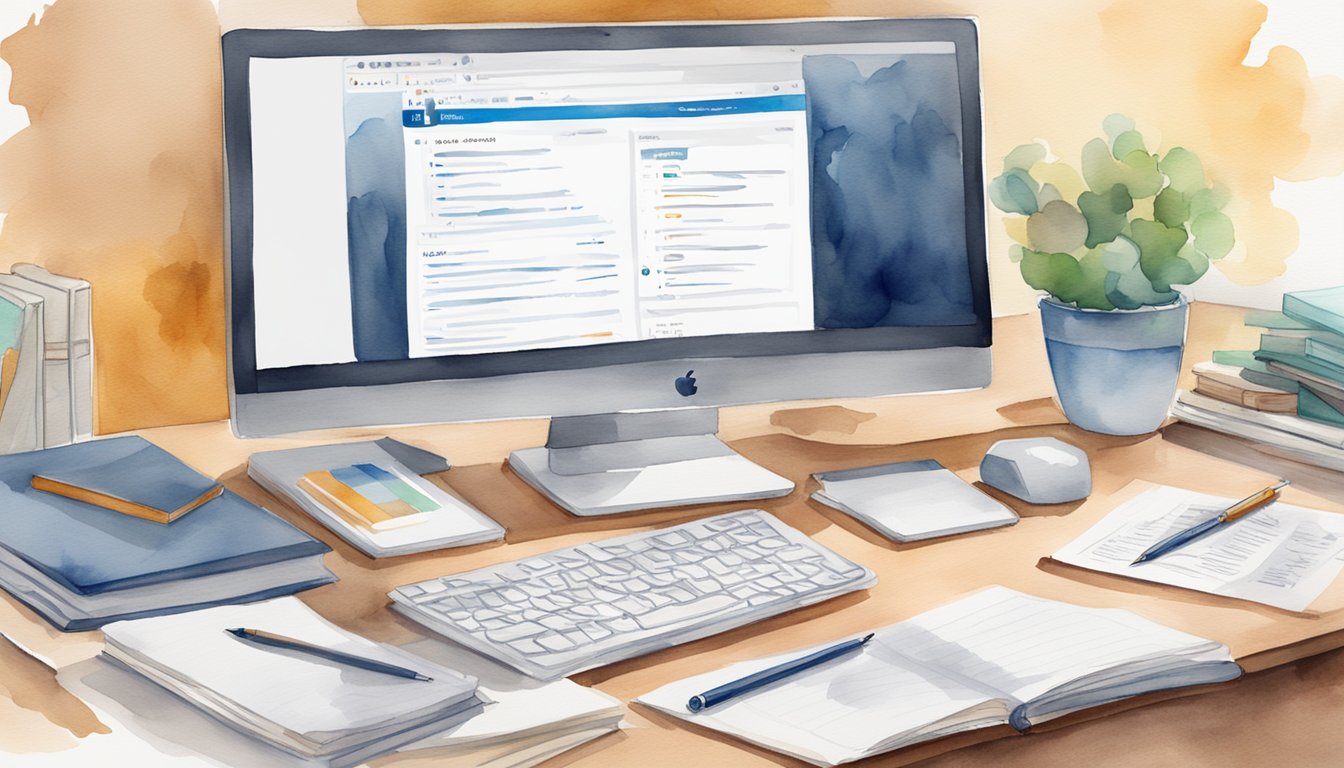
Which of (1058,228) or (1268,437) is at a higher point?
(1058,228)

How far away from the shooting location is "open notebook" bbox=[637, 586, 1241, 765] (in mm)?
738

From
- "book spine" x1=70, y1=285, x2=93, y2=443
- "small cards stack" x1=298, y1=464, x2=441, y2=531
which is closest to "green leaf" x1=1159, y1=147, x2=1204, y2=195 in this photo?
"small cards stack" x1=298, y1=464, x2=441, y2=531

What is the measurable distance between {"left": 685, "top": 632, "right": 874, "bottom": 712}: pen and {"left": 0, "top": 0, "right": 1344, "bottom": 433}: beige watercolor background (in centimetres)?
82

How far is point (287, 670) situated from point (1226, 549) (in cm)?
74

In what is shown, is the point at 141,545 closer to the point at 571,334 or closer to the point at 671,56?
the point at 571,334

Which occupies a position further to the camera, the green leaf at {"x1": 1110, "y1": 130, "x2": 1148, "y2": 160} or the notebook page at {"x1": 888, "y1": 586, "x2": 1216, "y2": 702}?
the green leaf at {"x1": 1110, "y1": 130, "x2": 1148, "y2": 160}

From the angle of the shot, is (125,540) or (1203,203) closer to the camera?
(125,540)

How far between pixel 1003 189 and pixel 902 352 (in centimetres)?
22

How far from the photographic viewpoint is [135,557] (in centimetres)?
91

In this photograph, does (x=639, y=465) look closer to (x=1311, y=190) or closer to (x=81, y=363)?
(x=81, y=363)

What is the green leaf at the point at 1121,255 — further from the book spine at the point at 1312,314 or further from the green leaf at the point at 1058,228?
the book spine at the point at 1312,314

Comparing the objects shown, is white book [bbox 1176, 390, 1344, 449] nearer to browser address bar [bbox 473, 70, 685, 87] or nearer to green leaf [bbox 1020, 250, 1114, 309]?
green leaf [bbox 1020, 250, 1114, 309]

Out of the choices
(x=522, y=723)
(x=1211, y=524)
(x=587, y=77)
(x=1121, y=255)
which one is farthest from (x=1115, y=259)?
(x=522, y=723)

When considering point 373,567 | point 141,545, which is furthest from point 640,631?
point 141,545
